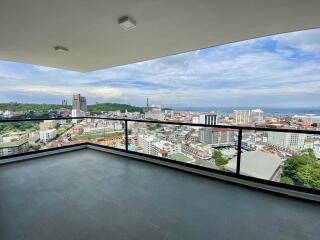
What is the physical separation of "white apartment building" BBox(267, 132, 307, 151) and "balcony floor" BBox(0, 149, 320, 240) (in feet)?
2.42

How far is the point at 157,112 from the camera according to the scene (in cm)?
398

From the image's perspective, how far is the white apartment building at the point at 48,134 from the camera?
4.24m

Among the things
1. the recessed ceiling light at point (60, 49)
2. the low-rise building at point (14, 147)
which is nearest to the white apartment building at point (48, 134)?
the low-rise building at point (14, 147)

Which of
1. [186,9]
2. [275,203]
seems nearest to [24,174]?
[186,9]

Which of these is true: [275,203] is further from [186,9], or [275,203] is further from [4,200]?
[4,200]

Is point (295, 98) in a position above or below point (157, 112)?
above

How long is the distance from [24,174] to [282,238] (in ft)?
13.3

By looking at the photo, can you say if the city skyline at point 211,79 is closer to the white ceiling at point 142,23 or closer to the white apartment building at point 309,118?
the white apartment building at point 309,118

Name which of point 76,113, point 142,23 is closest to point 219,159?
point 142,23

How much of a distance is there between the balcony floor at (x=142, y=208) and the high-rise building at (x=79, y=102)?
2484mm

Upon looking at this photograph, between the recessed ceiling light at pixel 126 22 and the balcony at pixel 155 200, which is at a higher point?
the recessed ceiling light at pixel 126 22

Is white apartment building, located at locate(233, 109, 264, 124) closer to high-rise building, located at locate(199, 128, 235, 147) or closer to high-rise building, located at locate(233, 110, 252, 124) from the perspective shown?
high-rise building, located at locate(233, 110, 252, 124)

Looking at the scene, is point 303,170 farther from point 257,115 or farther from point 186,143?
point 186,143

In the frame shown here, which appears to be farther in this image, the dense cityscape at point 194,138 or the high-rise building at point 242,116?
the high-rise building at point 242,116
